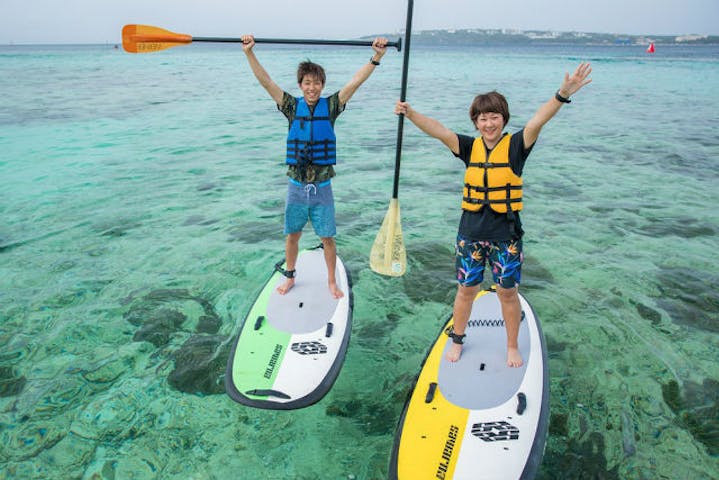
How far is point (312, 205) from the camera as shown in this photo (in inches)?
190

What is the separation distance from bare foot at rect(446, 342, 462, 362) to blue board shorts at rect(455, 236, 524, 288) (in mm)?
609

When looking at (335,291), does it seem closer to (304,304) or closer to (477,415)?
(304,304)

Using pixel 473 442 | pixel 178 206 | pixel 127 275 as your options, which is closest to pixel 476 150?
pixel 473 442

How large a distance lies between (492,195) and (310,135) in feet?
6.28

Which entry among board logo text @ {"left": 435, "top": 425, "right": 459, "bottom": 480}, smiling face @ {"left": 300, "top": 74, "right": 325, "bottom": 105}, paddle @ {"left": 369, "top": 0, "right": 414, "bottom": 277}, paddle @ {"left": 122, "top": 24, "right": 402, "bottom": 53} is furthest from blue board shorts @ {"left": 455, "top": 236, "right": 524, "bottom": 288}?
paddle @ {"left": 122, "top": 24, "right": 402, "bottom": 53}

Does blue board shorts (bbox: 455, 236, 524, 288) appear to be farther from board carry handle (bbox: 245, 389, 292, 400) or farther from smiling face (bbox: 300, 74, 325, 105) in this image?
smiling face (bbox: 300, 74, 325, 105)

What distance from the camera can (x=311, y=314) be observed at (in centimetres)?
480

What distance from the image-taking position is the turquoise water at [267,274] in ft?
12.8

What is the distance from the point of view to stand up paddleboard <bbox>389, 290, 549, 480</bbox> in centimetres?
317

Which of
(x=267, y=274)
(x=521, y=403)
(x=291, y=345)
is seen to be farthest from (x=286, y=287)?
(x=521, y=403)

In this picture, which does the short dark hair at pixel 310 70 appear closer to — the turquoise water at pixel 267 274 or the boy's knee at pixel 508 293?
the boy's knee at pixel 508 293

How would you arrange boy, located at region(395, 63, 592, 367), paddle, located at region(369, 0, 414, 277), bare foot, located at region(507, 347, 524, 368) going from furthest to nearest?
1. paddle, located at region(369, 0, 414, 277)
2. bare foot, located at region(507, 347, 524, 368)
3. boy, located at region(395, 63, 592, 367)

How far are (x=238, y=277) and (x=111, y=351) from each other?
2044 mm

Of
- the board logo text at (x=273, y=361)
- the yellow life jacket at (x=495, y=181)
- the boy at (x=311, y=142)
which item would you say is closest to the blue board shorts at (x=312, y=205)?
the boy at (x=311, y=142)
